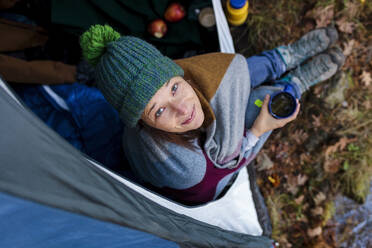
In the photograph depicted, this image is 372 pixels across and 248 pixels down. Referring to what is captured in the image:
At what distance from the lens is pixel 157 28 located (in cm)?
209

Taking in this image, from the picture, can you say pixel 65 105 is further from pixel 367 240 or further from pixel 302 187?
pixel 367 240

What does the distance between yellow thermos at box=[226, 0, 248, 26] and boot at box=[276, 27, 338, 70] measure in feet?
1.46

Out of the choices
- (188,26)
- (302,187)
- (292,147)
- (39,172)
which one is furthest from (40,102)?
(302,187)

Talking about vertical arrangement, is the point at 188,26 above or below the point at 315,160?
above

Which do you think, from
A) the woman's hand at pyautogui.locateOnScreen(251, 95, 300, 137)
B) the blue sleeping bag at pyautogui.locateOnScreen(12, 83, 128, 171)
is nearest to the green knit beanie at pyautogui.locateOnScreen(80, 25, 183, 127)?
the woman's hand at pyautogui.locateOnScreen(251, 95, 300, 137)

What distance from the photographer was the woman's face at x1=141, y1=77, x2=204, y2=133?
1134 mm

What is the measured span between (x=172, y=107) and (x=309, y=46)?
1.50 meters

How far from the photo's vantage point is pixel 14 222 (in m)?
0.61

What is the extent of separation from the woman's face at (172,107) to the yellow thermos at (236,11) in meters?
1.15

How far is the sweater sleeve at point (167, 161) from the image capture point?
138cm

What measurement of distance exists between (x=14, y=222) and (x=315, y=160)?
2.30 m

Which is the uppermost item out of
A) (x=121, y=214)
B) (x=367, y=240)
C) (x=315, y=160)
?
(x=121, y=214)

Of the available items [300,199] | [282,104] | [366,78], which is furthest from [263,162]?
[366,78]

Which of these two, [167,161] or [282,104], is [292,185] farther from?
[167,161]
